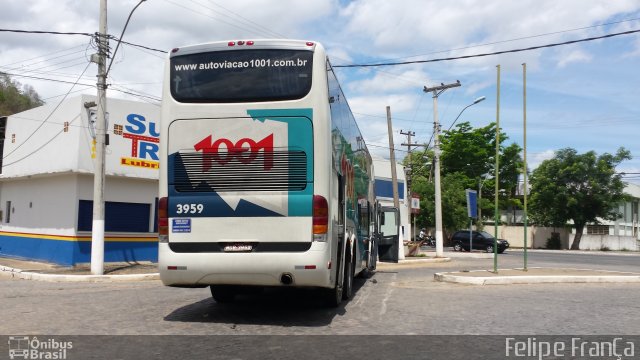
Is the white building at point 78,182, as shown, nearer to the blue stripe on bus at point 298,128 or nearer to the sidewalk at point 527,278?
the sidewalk at point 527,278

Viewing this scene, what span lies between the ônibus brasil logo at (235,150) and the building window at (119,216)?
12303 millimetres

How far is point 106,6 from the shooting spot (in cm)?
1617

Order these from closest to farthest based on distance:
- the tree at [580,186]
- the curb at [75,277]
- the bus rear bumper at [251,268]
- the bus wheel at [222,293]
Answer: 1. the bus rear bumper at [251,268]
2. the bus wheel at [222,293]
3. the curb at [75,277]
4. the tree at [580,186]

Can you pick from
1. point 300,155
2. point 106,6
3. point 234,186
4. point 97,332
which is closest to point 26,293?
point 97,332

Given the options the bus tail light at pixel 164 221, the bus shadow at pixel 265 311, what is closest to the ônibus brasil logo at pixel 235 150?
the bus tail light at pixel 164 221

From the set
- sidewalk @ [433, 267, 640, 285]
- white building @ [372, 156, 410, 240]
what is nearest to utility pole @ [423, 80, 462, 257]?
sidewalk @ [433, 267, 640, 285]

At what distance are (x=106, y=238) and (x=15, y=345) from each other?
1278 centimetres

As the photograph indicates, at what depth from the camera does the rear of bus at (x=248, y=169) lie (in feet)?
24.8

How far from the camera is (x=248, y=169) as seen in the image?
25.2 feet

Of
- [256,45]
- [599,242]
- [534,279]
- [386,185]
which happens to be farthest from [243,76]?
[599,242]

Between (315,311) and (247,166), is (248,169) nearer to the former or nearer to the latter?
(247,166)

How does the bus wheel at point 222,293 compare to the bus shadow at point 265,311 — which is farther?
the bus wheel at point 222,293

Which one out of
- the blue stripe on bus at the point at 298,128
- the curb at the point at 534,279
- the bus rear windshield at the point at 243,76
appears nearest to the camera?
the blue stripe on bus at the point at 298,128

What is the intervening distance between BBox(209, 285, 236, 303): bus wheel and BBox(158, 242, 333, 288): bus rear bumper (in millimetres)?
2088
